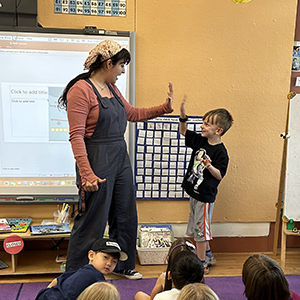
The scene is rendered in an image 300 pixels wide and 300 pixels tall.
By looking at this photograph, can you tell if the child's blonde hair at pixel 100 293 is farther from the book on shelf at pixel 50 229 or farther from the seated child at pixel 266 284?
the book on shelf at pixel 50 229

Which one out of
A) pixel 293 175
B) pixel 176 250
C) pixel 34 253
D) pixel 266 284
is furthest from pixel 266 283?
pixel 34 253

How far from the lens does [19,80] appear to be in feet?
7.92

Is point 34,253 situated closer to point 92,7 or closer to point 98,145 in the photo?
point 98,145

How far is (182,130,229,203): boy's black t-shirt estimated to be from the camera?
2.31 metres

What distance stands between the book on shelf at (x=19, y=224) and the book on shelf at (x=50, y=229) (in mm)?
50

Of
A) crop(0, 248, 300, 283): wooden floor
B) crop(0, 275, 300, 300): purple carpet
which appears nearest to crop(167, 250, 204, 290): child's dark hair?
crop(0, 275, 300, 300): purple carpet

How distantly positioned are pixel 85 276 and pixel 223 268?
4.95 feet

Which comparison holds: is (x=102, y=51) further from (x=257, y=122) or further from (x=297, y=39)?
(x=297, y=39)

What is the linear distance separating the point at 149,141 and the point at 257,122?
87cm

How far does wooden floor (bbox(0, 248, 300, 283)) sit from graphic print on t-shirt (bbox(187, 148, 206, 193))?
666 mm

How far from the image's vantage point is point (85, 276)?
53.9 inches

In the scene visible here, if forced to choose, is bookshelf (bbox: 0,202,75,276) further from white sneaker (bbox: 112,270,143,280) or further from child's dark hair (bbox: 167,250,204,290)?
child's dark hair (bbox: 167,250,204,290)

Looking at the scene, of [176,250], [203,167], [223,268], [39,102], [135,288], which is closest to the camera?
[176,250]

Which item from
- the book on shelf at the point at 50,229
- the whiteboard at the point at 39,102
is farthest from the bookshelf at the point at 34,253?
the whiteboard at the point at 39,102
